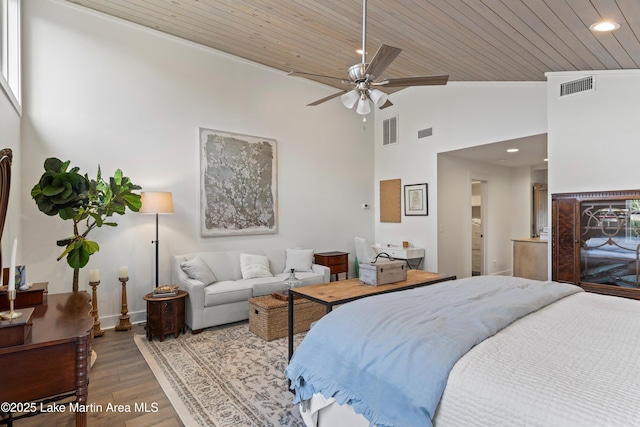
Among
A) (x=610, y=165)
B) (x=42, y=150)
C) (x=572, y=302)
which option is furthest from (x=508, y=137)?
(x=42, y=150)

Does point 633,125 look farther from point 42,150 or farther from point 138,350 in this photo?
point 42,150

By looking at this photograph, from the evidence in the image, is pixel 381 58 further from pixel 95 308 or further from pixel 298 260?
pixel 95 308

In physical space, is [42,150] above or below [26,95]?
below

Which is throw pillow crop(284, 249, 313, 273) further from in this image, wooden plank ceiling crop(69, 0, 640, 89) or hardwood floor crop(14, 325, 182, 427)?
wooden plank ceiling crop(69, 0, 640, 89)

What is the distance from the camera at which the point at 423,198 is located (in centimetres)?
586

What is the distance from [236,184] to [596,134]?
437 centimetres

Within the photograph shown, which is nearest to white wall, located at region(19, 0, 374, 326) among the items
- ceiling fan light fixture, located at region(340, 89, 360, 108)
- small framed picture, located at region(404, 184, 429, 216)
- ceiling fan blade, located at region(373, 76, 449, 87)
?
small framed picture, located at region(404, 184, 429, 216)

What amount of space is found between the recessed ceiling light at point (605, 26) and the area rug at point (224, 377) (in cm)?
354

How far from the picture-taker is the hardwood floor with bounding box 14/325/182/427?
2.20 meters

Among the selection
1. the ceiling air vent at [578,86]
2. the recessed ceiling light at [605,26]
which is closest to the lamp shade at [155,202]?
the recessed ceiling light at [605,26]

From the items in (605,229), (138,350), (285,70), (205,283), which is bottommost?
(138,350)

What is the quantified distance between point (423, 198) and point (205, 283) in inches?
149

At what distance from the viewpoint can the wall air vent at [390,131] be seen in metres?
6.38

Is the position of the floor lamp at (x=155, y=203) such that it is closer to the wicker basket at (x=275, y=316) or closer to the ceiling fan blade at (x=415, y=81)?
the wicker basket at (x=275, y=316)
